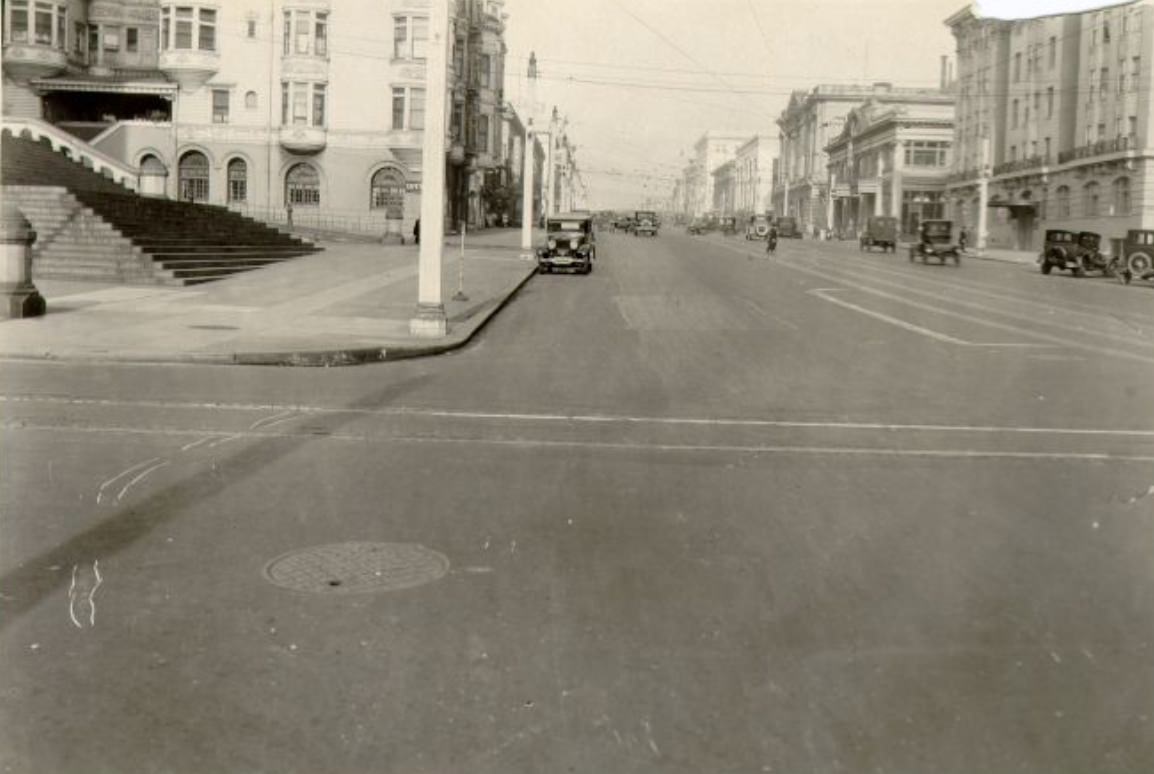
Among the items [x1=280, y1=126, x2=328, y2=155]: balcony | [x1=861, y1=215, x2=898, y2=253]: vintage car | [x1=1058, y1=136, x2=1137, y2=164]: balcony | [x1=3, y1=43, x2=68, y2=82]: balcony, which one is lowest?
[x1=861, y1=215, x2=898, y2=253]: vintage car

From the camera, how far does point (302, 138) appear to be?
5781cm

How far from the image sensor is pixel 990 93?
80750 millimetres

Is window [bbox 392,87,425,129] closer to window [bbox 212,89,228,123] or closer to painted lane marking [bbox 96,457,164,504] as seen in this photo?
window [bbox 212,89,228,123]

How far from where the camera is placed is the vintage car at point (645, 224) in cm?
8912

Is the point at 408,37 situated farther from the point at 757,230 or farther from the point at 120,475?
→ the point at 120,475

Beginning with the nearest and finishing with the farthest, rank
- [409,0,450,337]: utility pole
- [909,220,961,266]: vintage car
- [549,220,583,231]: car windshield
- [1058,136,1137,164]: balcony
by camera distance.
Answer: [409,0,450,337]: utility pole, [549,220,583,231]: car windshield, [909,220,961,266]: vintage car, [1058,136,1137,164]: balcony

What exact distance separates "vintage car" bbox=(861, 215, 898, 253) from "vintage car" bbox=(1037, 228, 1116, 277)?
22.7 meters

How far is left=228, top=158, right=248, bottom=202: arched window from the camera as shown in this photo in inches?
A: 2307

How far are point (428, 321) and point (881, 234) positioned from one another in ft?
184

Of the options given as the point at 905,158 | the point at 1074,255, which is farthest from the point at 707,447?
the point at 905,158

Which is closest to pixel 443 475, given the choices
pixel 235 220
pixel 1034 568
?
pixel 1034 568

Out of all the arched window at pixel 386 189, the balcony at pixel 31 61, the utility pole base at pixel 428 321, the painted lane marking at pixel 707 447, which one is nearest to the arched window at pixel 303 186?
the arched window at pixel 386 189

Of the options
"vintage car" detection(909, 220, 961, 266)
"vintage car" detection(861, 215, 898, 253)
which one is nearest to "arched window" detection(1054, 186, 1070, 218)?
"vintage car" detection(861, 215, 898, 253)

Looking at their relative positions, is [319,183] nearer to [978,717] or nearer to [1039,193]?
[1039,193]
